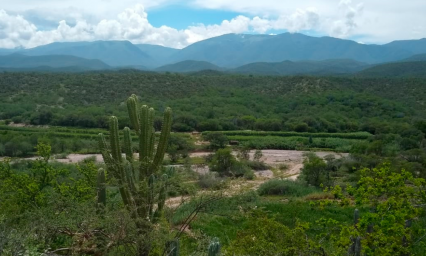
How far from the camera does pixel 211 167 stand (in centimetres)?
2973

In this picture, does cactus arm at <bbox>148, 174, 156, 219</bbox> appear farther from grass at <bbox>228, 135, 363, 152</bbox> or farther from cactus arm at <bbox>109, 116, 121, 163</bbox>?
grass at <bbox>228, 135, 363, 152</bbox>

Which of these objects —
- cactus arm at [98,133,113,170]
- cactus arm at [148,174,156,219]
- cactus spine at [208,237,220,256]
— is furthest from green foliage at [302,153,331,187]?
cactus spine at [208,237,220,256]

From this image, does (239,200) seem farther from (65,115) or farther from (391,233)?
(65,115)

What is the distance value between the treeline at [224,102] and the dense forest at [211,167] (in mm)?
255

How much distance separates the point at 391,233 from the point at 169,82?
67.3m

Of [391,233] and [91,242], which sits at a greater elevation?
[391,233]

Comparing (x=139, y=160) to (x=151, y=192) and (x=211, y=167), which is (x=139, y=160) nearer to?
(x=151, y=192)

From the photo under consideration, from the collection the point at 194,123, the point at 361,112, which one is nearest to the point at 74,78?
the point at 194,123

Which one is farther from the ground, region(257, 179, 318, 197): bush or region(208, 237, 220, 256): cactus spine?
region(208, 237, 220, 256): cactus spine

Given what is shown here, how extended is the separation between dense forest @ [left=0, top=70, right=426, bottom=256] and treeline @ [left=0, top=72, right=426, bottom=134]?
0.26 metres

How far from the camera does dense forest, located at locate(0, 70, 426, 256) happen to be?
7.34 meters

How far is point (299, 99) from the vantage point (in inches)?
2591

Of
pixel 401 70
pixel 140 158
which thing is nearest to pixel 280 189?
pixel 140 158

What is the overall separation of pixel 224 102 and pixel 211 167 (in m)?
36.1
